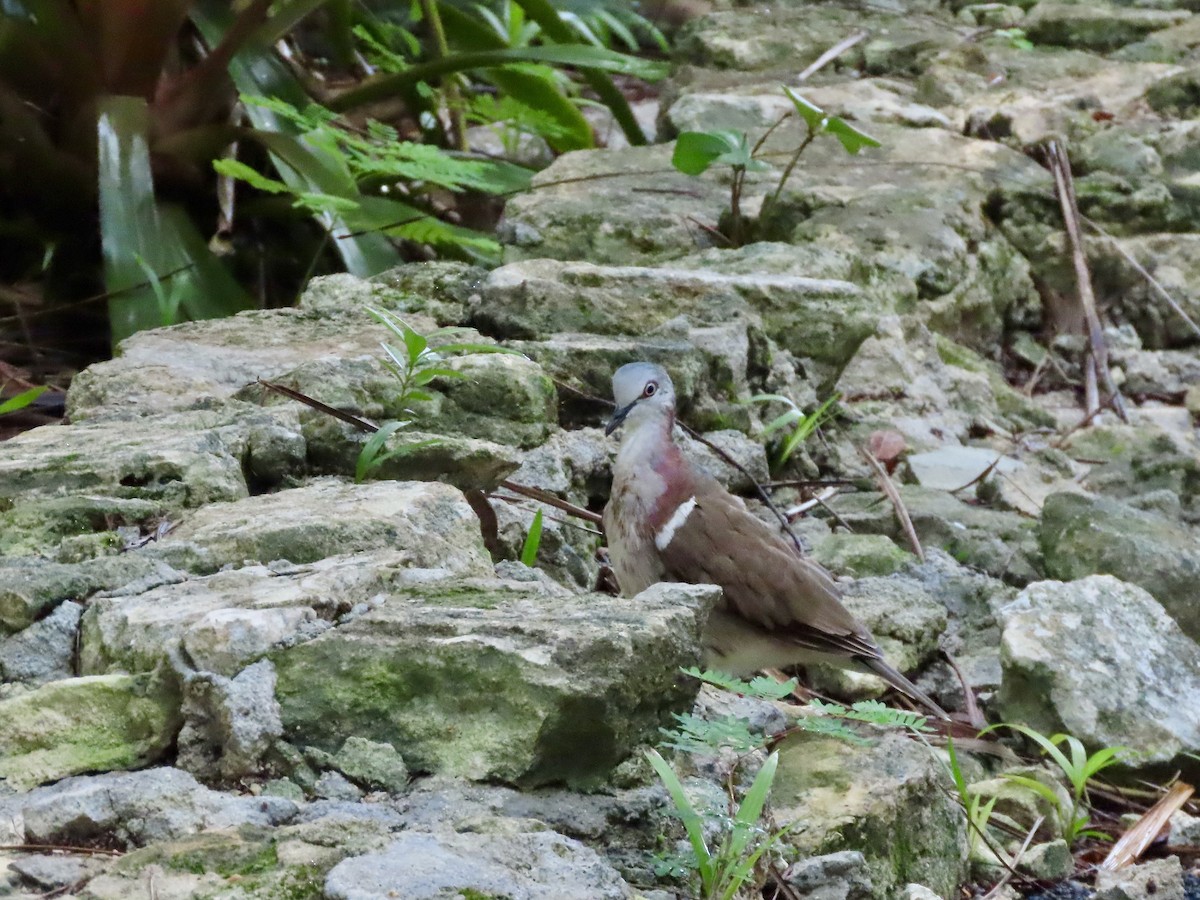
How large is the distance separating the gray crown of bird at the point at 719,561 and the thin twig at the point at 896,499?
0.67 metres

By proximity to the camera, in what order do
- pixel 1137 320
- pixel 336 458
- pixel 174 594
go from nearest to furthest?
1. pixel 174 594
2. pixel 336 458
3. pixel 1137 320

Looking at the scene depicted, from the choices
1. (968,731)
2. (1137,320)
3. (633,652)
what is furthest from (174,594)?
(1137,320)

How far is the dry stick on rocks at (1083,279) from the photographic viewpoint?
527 cm

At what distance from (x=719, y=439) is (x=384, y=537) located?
1.62m

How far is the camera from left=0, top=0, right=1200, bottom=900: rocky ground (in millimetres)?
1735

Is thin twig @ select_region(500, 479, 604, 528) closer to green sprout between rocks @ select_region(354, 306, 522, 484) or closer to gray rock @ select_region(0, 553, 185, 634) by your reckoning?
green sprout between rocks @ select_region(354, 306, 522, 484)

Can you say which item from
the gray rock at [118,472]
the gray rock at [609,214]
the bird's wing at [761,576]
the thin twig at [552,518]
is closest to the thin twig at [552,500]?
the thin twig at [552,518]

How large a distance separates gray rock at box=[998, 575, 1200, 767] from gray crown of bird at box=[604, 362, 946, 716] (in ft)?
0.68

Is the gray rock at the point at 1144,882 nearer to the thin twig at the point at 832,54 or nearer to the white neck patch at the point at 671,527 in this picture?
the white neck patch at the point at 671,527

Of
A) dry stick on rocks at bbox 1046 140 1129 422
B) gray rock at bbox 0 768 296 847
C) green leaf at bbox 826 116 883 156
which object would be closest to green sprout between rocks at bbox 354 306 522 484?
gray rock at bbox 0 768 296 847

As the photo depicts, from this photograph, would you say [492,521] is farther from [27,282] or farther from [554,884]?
[27,282]

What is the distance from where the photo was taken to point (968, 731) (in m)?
2.97

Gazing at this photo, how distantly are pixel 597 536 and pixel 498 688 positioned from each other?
153 cm

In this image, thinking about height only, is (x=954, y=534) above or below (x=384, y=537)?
below
